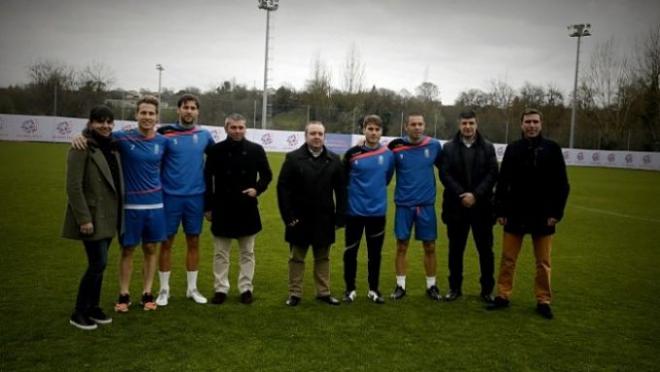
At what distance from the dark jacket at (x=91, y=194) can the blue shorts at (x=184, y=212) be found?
671 millimetres

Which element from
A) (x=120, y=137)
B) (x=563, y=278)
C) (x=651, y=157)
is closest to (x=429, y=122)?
(x=651, y=157)

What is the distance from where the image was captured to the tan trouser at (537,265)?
5480 mm

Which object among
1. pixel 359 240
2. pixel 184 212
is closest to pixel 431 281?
pixel 359 240

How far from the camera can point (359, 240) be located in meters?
5.76

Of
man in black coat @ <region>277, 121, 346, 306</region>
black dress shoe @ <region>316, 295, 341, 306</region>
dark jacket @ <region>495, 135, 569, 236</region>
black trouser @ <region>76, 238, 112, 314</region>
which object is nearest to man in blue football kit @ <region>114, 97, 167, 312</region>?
black trouser @ <region>76, 238, 112, 314</region>

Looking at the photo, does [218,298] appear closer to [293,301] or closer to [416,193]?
[293,301]

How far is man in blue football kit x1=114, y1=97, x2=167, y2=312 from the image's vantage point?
4977mm

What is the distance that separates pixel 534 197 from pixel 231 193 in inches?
125

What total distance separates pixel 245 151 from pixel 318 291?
1.72 metres

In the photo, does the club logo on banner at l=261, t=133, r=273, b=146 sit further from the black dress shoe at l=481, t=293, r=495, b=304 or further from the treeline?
the black dress shoe at l=481, t=293, r=495, b=304

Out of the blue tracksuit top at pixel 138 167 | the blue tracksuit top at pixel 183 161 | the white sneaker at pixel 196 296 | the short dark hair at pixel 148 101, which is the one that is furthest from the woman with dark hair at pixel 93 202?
the white sneaker at pixel 196 296

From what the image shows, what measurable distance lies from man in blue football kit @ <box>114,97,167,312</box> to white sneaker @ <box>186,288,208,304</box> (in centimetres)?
65

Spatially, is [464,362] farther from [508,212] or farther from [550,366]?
[508,212]

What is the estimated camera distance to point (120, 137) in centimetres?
496
